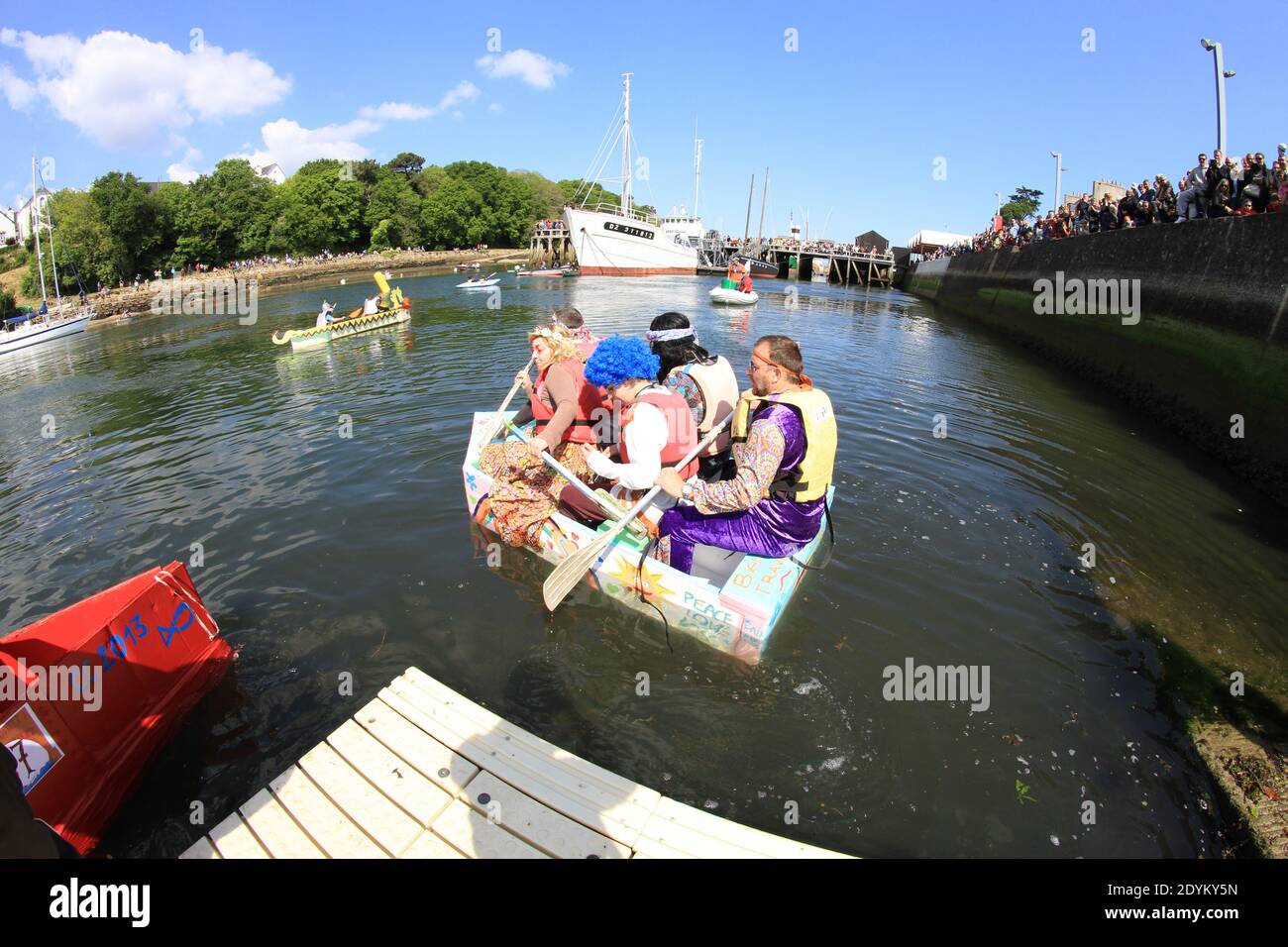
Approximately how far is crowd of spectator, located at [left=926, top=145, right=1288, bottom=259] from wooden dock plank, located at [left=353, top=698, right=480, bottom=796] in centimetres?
1489

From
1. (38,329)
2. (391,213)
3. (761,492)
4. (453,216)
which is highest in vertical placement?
(453,216)

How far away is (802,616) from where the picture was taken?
5.36 meters

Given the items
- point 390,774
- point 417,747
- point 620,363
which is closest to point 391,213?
point 620,363

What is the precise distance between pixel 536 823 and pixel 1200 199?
18559 mm

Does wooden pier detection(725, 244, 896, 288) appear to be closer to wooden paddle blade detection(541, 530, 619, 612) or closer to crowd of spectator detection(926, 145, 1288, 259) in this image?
crowd of spectator detection(926, 145, 1288, 259)

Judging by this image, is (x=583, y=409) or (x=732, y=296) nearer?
(x=583, y=409)

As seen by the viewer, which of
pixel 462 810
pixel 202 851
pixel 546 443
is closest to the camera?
pixel 202 851

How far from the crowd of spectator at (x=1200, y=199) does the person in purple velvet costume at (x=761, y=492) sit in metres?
11.8

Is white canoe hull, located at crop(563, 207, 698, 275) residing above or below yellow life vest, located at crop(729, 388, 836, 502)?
above

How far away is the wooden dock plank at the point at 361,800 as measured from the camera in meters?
2.94

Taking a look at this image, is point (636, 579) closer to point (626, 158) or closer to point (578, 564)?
point (578, 564)

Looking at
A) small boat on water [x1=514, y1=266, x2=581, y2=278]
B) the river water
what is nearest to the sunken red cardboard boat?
the river water

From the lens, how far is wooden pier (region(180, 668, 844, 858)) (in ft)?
9.37
